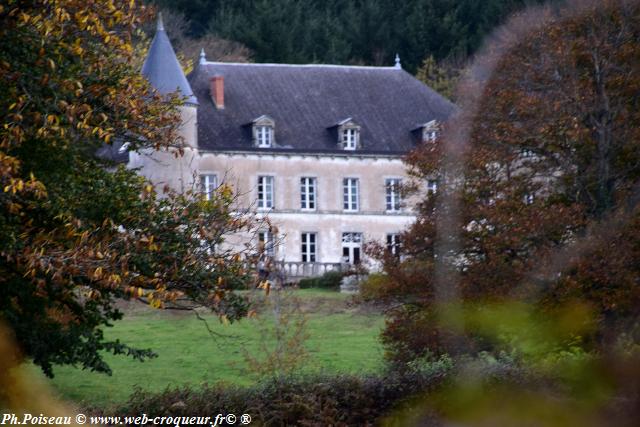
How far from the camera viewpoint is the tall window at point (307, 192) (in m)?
43.1

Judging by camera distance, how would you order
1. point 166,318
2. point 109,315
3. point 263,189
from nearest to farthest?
1. point 109,315
2. point 166,318
3. point 263,189

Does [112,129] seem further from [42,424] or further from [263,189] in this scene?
[263,189]

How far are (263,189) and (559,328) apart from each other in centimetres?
3753

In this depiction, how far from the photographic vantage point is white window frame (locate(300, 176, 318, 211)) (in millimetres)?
43094

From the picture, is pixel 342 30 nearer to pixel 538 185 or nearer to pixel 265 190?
pixel 265 190

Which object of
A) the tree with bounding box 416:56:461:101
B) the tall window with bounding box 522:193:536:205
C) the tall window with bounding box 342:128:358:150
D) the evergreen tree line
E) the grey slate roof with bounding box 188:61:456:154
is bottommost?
the tall window with bounding box 522:193:536:205

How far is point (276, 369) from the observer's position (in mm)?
14055

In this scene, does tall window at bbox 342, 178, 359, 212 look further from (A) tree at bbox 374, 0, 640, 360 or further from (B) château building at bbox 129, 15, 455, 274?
(A) tree at bbox 374, 0, 640, 360

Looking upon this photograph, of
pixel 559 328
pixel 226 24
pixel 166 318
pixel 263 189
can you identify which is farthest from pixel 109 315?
pixel 226 24

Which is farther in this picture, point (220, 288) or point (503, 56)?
point (503, 56)

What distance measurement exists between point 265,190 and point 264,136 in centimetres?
221

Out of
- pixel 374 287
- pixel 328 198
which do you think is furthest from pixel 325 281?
pixel 374 287

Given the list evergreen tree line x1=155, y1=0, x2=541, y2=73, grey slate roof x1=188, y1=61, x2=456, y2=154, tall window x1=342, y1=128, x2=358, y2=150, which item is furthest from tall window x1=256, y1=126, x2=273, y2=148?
evergreen tree line x1=155, y1=0, x2=541, y2=73

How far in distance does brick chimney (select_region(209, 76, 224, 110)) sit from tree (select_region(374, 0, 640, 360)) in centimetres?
2465
